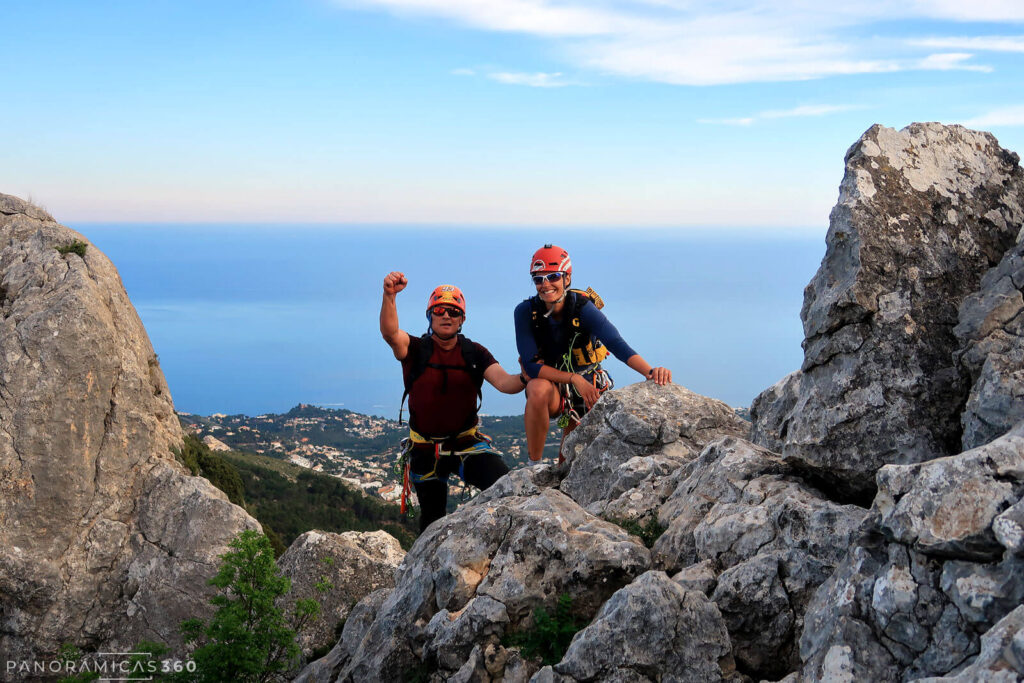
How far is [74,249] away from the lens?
18828mm

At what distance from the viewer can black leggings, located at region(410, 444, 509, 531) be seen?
12250mm

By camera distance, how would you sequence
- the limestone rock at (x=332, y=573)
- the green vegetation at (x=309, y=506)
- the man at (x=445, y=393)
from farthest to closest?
the green vegetation at (x=309, y=506) → the limestone rock at (x=332, y=573) → the man at (x=445, y=393)

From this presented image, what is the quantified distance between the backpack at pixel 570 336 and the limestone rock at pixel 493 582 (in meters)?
2.98

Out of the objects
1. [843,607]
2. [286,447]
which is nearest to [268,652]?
[843,607]

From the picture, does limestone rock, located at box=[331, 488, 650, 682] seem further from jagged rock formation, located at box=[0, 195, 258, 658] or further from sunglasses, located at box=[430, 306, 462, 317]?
jagged rock formation, located at box=[0, 195, 258, 658]

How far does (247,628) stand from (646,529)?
6.57 m

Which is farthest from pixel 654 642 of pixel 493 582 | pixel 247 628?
pixel 247 628

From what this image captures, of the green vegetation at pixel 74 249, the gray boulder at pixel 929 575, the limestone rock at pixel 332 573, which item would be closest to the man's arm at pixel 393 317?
the limestone rock at pixel 332 573

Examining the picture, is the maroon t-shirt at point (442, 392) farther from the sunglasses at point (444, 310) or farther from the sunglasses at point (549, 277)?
the sunglasses at point (549, 277)

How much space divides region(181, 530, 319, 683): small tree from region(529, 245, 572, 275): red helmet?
5.99 meters

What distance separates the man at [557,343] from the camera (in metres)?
11.2

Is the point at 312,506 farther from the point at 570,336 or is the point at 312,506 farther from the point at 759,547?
the point at 759,547

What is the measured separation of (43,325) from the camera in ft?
55.5

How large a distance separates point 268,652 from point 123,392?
28.5 ft
